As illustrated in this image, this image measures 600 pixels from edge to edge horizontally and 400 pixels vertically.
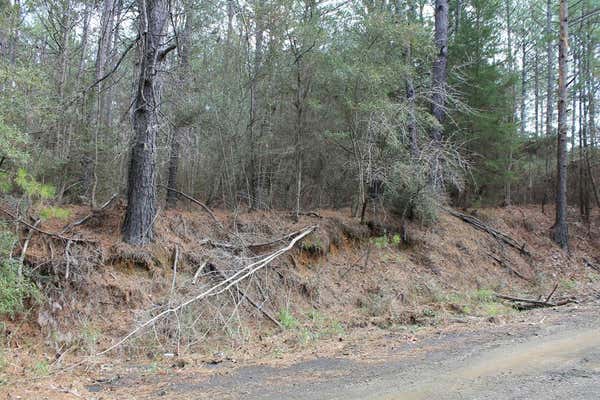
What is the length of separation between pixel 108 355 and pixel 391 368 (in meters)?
4.29

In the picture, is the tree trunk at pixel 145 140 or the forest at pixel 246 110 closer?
the tree trunk at pixel 145 140

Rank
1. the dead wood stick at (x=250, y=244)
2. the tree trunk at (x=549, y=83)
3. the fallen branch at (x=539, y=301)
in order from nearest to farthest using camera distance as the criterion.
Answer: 1. the dead wood stick at (x=250, y=244)
2. the fallen branch at (x=539, y=301)
3. the tree trunk at (x=549, y=83)

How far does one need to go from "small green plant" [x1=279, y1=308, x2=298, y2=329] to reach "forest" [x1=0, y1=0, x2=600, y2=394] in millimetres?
47

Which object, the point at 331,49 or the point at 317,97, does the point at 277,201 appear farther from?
the point at 331,49

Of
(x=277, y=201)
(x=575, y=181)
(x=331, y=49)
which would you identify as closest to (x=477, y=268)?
(x=277, y=201)

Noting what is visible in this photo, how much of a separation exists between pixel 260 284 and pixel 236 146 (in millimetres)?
3990

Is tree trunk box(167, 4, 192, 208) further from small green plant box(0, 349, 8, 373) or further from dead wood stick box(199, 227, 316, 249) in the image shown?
small green plant box(0, 349, 8, 373)

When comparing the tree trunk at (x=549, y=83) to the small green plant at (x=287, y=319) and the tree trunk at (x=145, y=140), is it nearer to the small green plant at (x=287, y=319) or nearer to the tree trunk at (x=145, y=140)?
the small green plant at (x=287, y=319)

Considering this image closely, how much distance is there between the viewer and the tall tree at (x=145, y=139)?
9188mm

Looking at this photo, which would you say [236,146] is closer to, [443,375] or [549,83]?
[443,375]

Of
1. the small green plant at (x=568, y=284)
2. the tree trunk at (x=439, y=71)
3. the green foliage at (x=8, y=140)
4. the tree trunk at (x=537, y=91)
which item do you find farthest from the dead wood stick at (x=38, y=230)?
the tree trunk at (x=537, y=91)

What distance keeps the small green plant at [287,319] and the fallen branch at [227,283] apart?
1062mm

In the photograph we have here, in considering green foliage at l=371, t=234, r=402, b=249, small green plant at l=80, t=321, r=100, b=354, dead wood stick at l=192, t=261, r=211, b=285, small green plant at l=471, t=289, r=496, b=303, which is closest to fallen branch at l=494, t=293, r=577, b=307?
small green plant at l=471, t=289, r=496, b=303

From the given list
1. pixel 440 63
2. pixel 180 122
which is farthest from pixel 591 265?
pixel 180 122
